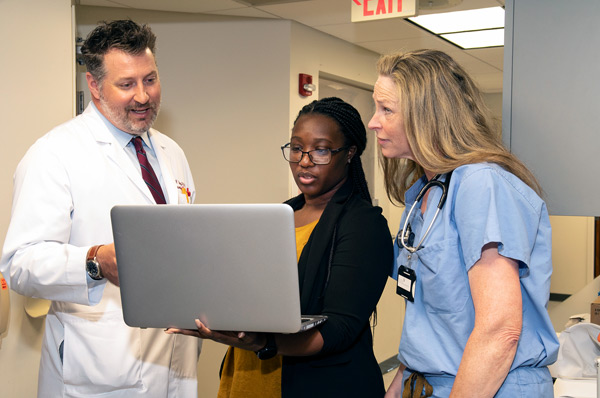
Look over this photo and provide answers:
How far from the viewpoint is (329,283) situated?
149cm

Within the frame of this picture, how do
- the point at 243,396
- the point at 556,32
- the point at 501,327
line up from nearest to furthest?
the point at 501,327 → the point at 556,32 → the point at 243,396

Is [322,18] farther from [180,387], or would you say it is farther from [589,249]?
[589,249]

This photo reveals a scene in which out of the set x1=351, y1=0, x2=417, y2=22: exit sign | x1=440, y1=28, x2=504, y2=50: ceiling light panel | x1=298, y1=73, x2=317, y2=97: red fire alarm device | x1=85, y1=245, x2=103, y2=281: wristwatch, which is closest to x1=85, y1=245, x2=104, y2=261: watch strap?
x1=85, y1=245, x2=103, y2=281: wristwatch

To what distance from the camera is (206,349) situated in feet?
11.8

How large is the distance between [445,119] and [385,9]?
171 cm

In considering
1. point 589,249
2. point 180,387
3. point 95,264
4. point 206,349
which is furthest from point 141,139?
point 589,249

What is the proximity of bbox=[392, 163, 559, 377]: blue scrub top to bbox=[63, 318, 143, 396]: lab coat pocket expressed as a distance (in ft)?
2.59

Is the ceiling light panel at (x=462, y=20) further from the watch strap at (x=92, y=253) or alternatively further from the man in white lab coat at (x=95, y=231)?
the watch strap at (x=92, y=253)

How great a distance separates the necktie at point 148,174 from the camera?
1758 millimetres

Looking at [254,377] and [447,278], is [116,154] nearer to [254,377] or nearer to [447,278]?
[254,377]

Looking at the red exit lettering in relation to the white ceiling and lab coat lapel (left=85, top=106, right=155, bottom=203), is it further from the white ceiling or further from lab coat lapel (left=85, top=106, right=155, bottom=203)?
lab coat lapel (left=85, top=106, right=155, bottom=203)

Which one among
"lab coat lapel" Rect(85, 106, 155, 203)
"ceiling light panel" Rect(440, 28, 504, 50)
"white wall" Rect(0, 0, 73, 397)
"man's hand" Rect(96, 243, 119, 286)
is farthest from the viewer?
"ceiling light panel" Rect(440, 28, 504, 50)

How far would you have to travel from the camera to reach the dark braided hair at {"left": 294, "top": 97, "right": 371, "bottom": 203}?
1.75 m

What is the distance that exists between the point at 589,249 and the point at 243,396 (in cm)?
629
